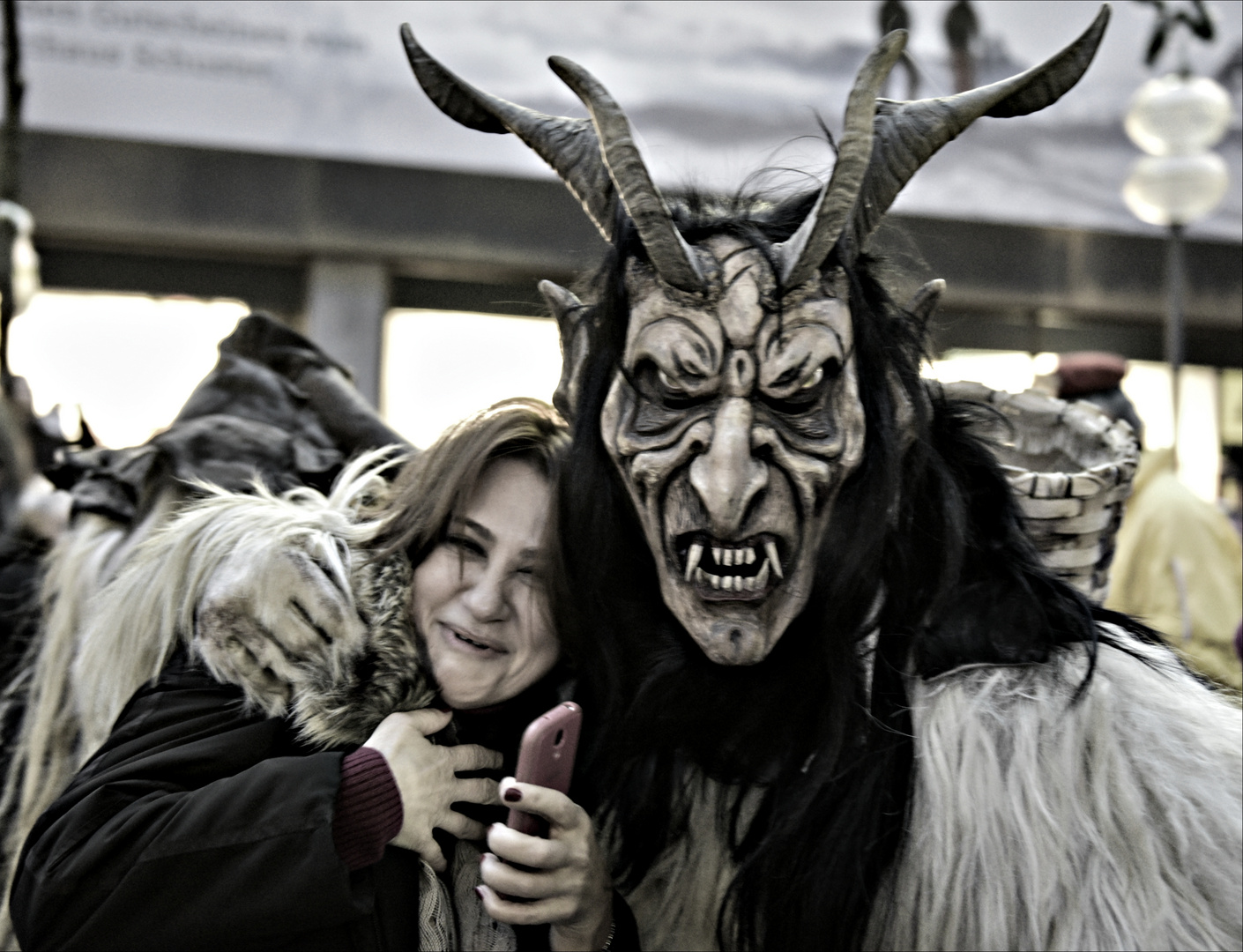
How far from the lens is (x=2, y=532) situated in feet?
9.11

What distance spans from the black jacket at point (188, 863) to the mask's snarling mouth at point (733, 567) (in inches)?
21.6

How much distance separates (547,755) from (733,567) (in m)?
0.33

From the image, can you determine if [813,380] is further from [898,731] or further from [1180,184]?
[1180,184]

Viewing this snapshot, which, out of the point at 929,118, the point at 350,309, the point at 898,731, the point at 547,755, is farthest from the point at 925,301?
the point at 350,309

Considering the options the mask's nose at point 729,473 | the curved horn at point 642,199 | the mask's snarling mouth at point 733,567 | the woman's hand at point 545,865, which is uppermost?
the curved horn at point 642,199

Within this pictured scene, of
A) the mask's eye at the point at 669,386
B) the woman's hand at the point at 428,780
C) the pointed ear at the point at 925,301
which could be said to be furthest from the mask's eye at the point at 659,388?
the woman's hand at the point at 428,780

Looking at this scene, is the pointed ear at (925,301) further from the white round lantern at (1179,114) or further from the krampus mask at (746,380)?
the white round lantern at (1179,114)

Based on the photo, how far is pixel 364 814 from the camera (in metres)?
1.44

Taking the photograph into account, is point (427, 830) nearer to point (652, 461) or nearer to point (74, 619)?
point (652, 461)

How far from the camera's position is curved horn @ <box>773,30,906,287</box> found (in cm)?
132

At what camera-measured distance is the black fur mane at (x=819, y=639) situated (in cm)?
137

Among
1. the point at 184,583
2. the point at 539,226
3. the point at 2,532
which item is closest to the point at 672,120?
the point at 539,226

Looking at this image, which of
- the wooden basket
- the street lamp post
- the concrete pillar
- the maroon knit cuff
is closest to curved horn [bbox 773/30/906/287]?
the wooden basket

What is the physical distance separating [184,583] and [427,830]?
1.85 feet
